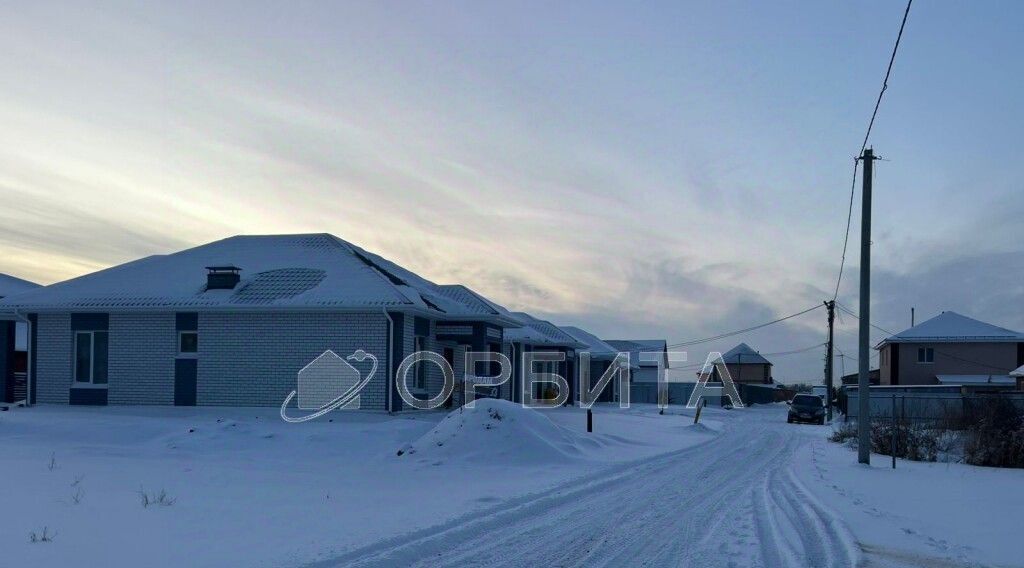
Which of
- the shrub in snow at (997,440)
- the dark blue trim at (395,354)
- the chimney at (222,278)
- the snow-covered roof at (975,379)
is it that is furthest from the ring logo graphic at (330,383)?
the snow-covered roof at (975,379)

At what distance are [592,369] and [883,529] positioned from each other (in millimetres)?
51957

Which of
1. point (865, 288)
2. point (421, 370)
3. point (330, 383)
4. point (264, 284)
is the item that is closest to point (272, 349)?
point (330, 383)

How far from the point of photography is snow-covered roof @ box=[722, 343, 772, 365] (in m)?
112

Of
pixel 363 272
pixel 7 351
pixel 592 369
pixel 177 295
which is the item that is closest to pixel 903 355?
pixel 592 369

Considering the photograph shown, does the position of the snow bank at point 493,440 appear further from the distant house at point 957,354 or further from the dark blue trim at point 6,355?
the distant house at point 957,354

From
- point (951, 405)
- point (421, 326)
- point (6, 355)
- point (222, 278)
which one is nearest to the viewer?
point (951, 405)

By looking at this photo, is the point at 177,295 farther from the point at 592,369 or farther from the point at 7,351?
the point at 592,369

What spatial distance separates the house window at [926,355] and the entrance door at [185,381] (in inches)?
1851

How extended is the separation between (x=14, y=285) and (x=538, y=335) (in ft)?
90.8

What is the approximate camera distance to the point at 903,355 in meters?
58.5

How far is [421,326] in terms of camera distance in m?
28.7

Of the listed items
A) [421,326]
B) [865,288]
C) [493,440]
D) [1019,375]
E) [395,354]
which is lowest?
[493,440]

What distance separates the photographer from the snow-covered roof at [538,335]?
4209 cm

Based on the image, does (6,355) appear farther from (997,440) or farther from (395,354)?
(997,440)
